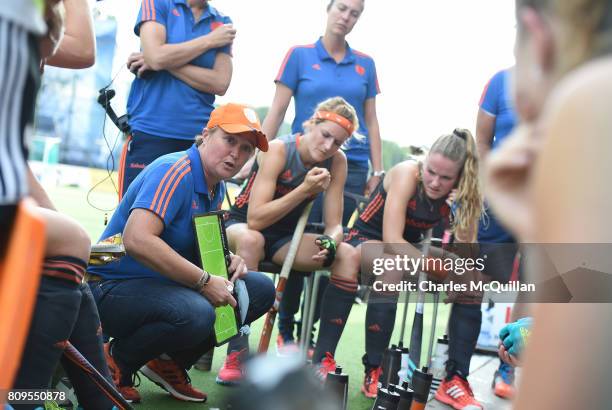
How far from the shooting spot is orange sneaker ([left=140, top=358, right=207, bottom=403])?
3545mm

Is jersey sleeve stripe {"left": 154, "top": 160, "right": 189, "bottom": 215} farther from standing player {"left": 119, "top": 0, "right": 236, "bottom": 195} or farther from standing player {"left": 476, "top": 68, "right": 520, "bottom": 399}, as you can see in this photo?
standing player {"left": 476, "top": 68, "right": 520, "bottom": 399}

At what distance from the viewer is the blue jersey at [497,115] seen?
4746mm

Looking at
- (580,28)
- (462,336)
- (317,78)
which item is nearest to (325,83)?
(317,78)

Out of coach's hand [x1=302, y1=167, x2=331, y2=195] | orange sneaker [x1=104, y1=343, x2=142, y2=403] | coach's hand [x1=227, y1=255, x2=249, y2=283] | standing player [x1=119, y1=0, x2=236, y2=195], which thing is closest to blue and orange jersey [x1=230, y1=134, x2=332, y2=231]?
coach's hand [x1=302, y1=167, x2=331, y2=195]

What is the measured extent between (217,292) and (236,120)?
2.49ft

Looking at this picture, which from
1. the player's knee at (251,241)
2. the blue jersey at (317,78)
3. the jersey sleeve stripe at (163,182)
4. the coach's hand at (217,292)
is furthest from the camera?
the blue jersey at (317,78)

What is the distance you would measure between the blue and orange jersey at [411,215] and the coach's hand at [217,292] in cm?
163

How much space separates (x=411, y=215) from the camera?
474 centimetres

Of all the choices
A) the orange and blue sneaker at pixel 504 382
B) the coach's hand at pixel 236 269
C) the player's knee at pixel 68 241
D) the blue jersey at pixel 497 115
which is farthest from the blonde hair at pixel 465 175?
the player's knee at pixel 68 241

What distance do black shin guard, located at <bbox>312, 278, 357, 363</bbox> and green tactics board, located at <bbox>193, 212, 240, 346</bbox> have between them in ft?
3.33

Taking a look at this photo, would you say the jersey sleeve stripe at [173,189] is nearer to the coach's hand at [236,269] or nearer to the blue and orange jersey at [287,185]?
the coach's hand at [236,269]

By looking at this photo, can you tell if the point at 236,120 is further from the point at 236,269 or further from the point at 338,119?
the point at 338,119

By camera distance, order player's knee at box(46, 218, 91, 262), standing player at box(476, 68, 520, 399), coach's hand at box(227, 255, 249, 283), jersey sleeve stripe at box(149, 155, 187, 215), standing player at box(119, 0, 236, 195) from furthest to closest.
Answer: standing player at box(476, 68, 520, 399)
standing player at box(119, 0, 236, 195)
coach's hand at box(227, 255, 249, 283)
jersey sleeve stripe at box(149, 155, 187, 215)
player's knee at box(46, 218, 91, 262)

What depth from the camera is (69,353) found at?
2.41 m
